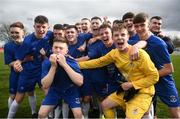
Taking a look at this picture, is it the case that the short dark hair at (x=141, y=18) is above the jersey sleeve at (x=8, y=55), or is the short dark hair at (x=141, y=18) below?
above

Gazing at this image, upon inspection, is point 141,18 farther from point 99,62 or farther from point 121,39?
point 99,62

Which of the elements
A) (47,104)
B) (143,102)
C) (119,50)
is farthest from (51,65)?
(143,102)

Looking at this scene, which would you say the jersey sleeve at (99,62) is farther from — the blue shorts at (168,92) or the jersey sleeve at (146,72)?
the blue shorts at (168,92)

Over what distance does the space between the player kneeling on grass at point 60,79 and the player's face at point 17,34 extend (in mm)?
1701

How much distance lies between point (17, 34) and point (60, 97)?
2122mm

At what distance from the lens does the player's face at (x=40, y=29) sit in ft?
25.2

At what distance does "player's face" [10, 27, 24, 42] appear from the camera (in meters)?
7.76

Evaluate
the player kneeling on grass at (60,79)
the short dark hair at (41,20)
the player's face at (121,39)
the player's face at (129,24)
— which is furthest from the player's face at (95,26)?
the player's face at (121,39)

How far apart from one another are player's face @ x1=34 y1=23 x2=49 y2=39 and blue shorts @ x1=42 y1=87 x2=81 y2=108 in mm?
1765

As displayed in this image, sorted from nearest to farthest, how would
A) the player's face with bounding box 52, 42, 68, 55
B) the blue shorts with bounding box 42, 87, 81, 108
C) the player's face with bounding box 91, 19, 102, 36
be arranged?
the player's face with bounding box 52, 42, 68, 55, the blue shorts with bounding box 42, 87, 81, 108, the player's face with bounding box 91, 19, 102, 36

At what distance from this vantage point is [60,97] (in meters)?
6.44

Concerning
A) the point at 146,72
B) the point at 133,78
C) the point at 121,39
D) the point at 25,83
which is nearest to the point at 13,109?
the point at 25,83

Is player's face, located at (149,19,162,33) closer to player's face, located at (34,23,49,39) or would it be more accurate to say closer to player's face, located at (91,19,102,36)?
player's face, located at (91,19,102,36)

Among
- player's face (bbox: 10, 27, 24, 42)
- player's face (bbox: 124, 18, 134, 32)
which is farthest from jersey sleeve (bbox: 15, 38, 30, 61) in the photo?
player's face (bbox: 124, 18, 134, 32)
